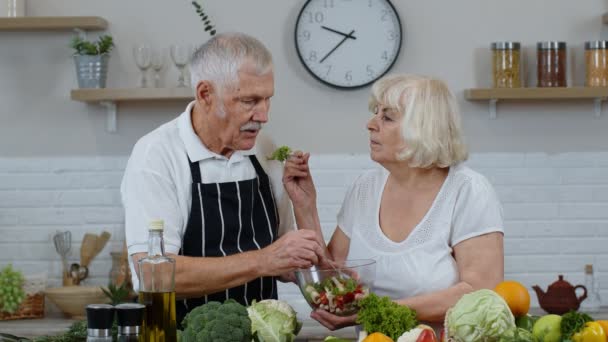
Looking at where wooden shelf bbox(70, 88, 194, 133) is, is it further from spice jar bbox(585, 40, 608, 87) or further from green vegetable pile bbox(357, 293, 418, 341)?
green vegetable pile bbox(357, 293, 418, 341)

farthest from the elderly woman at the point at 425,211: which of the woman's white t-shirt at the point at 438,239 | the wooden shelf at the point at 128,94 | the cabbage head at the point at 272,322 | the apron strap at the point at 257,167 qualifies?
the wooden shelf at the point at 128,94

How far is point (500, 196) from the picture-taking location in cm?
499

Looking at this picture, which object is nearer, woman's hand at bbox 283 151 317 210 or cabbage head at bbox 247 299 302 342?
cabbage head at bbox 247 299 302 342

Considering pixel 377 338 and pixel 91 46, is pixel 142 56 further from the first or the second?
pixel 377 338

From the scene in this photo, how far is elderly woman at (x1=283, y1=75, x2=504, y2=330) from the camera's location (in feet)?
9.17

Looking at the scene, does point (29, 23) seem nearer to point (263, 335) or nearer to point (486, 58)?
point (486, 58)

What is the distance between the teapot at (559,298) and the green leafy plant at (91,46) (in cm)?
242

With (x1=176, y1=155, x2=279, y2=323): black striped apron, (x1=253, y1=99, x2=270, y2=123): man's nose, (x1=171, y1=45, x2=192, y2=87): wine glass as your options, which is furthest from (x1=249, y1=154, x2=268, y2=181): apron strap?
(x1=171, y1=45, x2=192, y2=87): wine glass

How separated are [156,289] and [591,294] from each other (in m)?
3.20

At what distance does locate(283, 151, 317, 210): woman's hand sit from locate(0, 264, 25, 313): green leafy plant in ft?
6.48

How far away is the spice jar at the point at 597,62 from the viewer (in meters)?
4.80

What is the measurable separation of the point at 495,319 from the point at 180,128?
4.16ft

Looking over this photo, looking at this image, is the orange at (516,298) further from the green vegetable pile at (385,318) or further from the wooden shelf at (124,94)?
the wooden shelf at (124,94)

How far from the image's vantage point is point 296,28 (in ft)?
16.3
